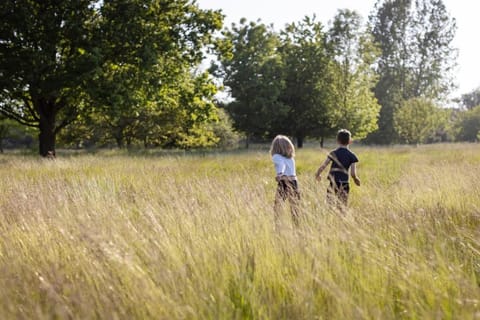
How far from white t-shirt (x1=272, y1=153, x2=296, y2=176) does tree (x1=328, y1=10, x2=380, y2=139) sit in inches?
1167

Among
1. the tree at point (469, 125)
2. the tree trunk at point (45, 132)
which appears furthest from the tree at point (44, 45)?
the tree at point (469, 125)

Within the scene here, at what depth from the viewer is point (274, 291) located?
322 cm

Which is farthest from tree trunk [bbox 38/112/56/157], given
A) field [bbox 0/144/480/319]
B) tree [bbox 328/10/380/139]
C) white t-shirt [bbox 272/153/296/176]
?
tree [bbox 328/10/380/139]

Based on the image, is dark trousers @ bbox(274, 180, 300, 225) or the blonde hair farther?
the blonde hair

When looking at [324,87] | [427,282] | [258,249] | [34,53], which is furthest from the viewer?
[324,87]

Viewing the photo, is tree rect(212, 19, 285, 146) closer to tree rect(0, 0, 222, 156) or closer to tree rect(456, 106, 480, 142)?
tree rect(0, 0, 222, 156)

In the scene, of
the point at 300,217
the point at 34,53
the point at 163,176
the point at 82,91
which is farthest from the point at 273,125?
the point at 300,217

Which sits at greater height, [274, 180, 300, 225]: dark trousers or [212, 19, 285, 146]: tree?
[212, 19, 285, 146]: tree

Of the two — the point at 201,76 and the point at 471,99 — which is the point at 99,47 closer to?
the point at 201,76

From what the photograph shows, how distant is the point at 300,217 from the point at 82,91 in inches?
645

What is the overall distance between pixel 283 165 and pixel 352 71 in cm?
3062

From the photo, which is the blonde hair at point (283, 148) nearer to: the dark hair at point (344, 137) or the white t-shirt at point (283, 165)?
the white t-shirt at point (283, 165)

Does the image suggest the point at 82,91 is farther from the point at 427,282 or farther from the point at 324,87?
the point at 324,87

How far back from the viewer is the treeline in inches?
680
